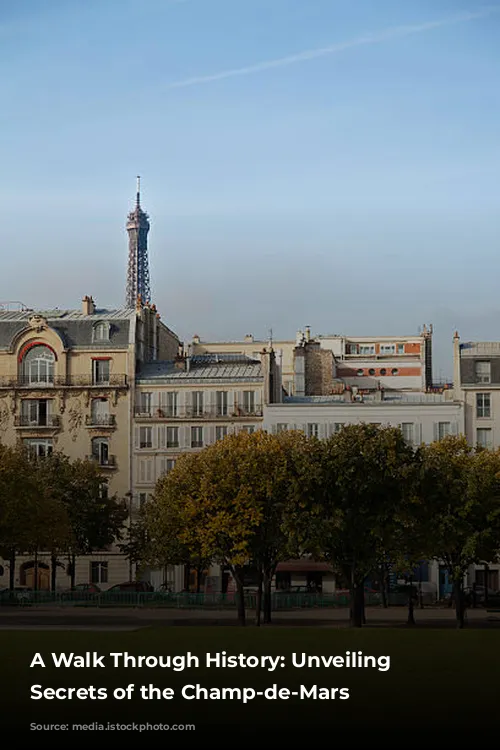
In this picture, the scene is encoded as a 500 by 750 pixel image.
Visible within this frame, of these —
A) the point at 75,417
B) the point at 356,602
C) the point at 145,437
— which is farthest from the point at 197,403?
the point at 356,602

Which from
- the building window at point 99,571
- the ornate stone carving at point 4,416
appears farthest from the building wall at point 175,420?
the ornate stone carving at point 4,416

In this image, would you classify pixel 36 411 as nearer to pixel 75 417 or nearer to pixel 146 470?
pixel 75 417

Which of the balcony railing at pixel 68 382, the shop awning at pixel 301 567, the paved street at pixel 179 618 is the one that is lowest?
the paved street at pixel 179 618

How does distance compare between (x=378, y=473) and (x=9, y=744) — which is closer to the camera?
(x=9, y=744)

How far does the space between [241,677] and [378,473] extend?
99.6ft

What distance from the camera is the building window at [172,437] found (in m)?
111

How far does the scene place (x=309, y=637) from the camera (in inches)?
2090

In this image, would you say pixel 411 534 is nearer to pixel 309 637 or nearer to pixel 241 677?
pixel 309 637

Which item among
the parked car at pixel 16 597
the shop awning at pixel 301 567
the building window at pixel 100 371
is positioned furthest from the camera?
the building window at pixel 100 371

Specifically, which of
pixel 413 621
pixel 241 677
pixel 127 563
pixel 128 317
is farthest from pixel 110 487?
pixel 241 677

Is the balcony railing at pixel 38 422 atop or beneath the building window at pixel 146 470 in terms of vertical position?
atop

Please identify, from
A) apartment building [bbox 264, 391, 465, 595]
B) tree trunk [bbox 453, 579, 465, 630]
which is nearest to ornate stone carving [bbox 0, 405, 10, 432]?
apartment building [bbox 264, 391, 465, 595]

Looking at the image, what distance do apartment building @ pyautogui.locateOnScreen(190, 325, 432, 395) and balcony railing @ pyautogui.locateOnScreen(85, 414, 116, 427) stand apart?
101 feet

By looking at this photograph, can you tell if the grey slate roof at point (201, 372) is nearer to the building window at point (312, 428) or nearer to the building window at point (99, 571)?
the building window at point (312, 428)
